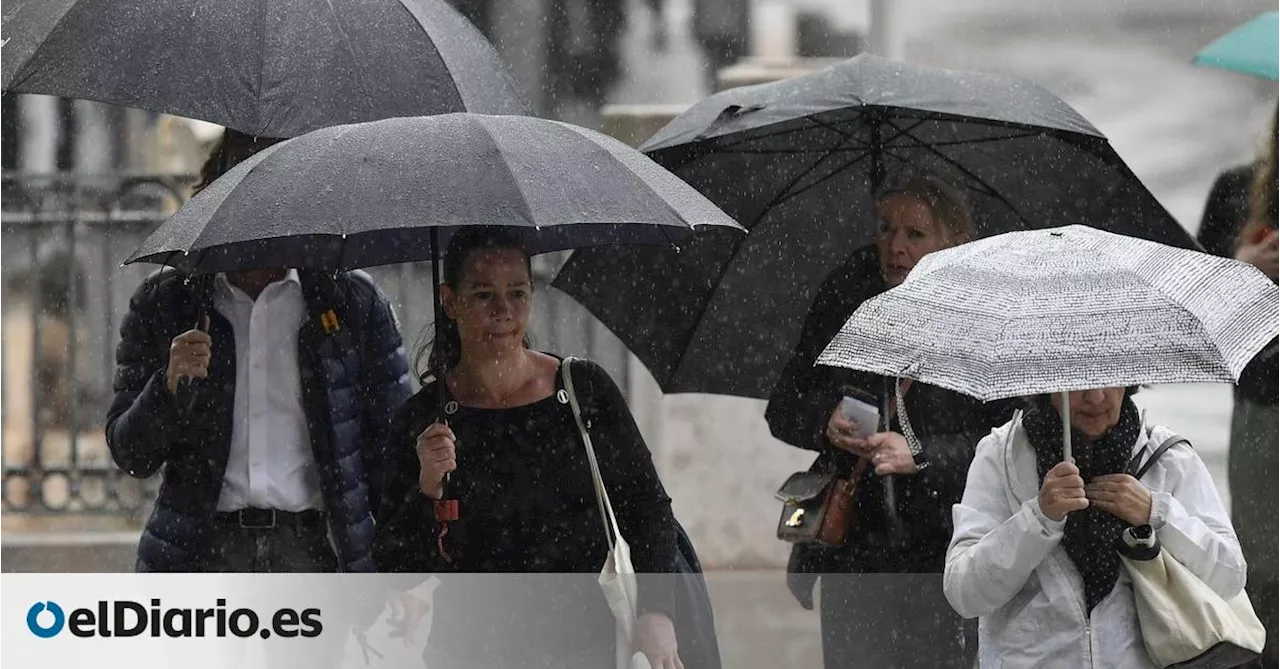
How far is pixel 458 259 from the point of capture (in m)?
4.40

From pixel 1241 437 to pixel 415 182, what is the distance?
9.77ft

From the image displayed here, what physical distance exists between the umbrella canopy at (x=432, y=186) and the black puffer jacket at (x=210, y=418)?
531 millimetres

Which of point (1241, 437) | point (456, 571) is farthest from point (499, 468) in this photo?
point (1241, 437)

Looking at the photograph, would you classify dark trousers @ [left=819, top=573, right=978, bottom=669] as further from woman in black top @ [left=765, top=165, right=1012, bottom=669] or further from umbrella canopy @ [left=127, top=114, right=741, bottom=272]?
umbrella canopy @ [left=127, top=114, right=741, bottom=272]

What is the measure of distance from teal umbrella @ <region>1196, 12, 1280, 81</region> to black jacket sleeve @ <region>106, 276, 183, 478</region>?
292cm

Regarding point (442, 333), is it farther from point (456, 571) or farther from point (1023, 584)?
point (1023, 584)

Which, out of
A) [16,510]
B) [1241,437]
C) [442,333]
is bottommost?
[16,510]

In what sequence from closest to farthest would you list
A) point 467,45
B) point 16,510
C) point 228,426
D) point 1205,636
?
1. point 1205,636
2. point 228,426
3. point 467,45
4. point 16,510

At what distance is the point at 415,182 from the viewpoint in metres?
3.95

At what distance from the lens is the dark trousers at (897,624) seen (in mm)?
4898

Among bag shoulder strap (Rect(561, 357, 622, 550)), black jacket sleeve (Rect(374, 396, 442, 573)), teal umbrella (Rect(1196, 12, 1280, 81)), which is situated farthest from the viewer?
teal umbrella (Rect(1196, 12, 1280, 81))

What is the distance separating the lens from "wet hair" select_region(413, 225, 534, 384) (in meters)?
4.38

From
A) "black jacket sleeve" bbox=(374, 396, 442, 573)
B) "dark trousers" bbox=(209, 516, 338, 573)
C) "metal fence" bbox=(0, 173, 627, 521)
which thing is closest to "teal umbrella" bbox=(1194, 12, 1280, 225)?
"black jacket sleeve" bbox=(374, 396, 442, 573)

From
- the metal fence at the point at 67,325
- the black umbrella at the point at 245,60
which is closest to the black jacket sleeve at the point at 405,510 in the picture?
the black umbrella at the point at 245,60
